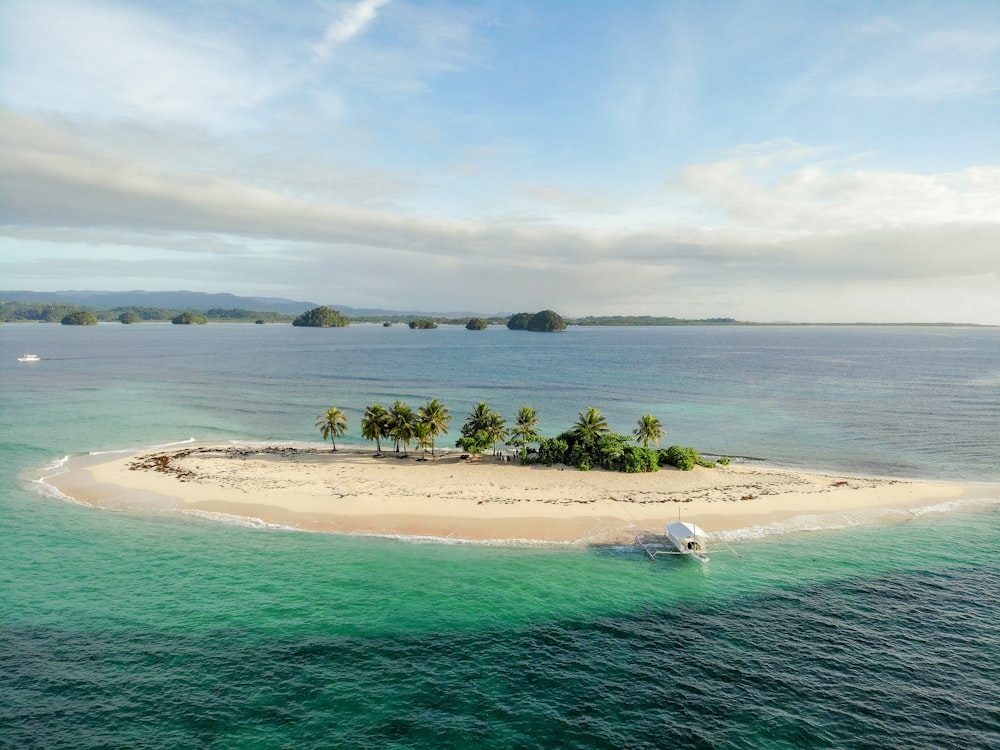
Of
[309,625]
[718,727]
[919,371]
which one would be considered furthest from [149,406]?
[919,371]

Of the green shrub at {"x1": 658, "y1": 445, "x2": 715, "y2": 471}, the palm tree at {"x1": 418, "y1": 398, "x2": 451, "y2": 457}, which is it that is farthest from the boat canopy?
the palm tree at {"x1": 418, "y1": 398, "x2": 451, "y2": 457}

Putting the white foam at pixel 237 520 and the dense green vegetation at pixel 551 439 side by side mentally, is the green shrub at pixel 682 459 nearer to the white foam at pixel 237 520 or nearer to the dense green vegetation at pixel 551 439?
the dense green vegetation at pixel 551 439

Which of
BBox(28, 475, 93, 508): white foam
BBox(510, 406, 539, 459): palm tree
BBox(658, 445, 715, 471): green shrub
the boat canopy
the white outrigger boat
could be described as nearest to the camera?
the white outrigger boat

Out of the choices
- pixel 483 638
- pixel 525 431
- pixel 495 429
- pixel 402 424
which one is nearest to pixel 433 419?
pixel 402 424

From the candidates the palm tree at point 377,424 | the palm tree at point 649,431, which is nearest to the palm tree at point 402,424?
the palm tree at point 377,424

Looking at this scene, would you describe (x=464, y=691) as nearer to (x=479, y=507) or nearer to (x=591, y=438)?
(x=479, y=507)

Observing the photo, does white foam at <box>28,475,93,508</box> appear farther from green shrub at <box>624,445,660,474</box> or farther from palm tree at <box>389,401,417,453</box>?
green shrub at <box>624,445,660,474</box>
